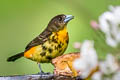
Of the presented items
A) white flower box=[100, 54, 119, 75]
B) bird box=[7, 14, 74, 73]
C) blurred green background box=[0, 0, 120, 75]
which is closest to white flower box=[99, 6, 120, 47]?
white flower box=[100, 54, 119, 75]

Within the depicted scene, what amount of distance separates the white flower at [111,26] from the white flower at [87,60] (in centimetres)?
3

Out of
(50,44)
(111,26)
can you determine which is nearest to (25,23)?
(50,44)

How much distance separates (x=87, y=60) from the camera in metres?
0.83

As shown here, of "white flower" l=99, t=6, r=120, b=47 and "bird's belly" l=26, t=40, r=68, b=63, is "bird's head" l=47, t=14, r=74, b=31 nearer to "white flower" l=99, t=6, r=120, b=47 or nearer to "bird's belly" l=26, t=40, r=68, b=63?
"bird's belly" l=26, t=40, r=68, b=63

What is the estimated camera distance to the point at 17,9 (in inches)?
223

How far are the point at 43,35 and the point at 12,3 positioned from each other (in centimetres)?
209

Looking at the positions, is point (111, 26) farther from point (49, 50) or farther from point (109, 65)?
point (49, 50)

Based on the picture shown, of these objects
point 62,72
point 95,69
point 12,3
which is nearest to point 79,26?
point 12,3

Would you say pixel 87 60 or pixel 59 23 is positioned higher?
pixel 59 23

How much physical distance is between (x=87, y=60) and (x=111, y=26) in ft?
0.25

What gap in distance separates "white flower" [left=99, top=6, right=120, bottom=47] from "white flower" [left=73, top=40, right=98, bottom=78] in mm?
34

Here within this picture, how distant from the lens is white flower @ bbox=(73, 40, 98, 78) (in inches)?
32.5

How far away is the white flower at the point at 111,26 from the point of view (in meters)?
0.82

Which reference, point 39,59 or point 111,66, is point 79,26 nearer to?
point 39,59
